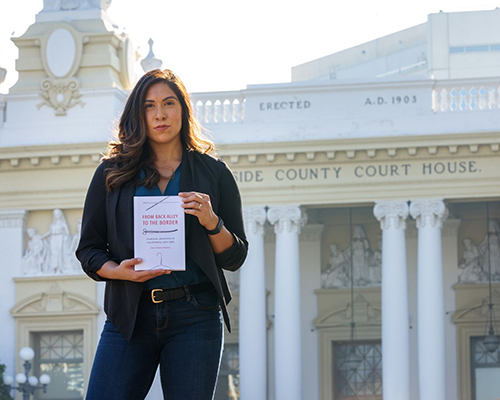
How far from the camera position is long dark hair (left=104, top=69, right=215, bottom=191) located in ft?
13.6

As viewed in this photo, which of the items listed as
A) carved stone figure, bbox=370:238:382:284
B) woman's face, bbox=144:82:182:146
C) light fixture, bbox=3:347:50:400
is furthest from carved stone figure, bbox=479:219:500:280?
woman's face, bbox=144:82:182:146

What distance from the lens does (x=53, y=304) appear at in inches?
1030

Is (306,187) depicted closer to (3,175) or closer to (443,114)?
(443,114)

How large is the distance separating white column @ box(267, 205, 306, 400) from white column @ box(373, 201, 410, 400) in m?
1.89

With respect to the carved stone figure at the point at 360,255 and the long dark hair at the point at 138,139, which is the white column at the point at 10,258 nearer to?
the carved stone figure at the point at 360,255

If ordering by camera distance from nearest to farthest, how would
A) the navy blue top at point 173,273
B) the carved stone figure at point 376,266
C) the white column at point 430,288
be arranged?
the navy blue top at point 173,273, the white column at point 430,288, the carved stone figure at point 376,266

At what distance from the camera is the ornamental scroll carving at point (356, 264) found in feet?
92.6

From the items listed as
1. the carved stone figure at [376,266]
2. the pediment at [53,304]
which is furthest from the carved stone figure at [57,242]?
the carved stone figure at [376,266]

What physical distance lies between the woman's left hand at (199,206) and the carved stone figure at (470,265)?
79.8ft

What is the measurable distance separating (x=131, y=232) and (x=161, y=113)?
47 centimetres

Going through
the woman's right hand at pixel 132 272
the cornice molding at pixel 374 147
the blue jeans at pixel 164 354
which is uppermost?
the cornice molding at pixel 374 147

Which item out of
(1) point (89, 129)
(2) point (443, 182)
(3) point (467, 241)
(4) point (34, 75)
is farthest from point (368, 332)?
(4) point (34, 75)

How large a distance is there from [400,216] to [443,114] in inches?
97.7

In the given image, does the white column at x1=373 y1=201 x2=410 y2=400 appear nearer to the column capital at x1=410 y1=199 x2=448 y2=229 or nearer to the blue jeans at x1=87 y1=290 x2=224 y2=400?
the column capital at x1=410 y1=199 x2=448 y2=229
